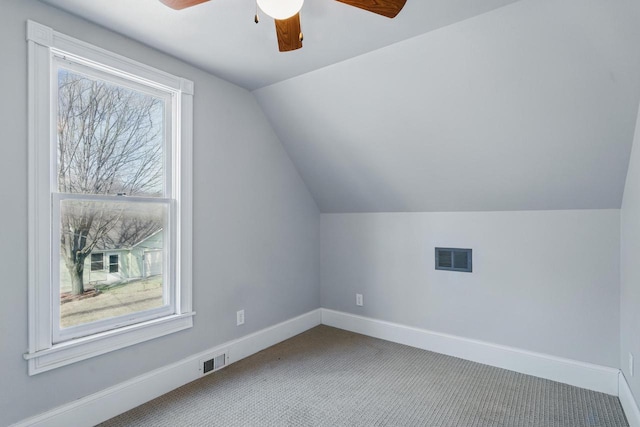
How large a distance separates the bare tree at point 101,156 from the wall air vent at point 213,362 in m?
1.04

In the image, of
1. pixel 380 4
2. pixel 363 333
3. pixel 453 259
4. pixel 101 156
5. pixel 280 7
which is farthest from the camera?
pixel 363 333

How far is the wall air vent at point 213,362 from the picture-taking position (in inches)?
106

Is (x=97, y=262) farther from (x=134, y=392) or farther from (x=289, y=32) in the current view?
(x=289, y=32)

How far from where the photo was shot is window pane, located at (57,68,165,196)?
2.05 m

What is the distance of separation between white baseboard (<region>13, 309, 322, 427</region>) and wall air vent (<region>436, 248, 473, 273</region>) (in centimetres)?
169

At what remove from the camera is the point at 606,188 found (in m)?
2.38

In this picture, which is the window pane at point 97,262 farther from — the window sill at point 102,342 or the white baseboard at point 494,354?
the white baseboard at point 494,354

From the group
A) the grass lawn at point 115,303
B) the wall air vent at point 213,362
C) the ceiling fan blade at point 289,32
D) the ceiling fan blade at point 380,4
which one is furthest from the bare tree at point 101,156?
the ceiling fan blade at point 380,4

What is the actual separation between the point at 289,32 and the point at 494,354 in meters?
2.75

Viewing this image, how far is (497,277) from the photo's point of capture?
2898 mm

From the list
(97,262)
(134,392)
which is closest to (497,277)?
(134,392)

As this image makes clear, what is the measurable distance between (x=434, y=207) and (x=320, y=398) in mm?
1805

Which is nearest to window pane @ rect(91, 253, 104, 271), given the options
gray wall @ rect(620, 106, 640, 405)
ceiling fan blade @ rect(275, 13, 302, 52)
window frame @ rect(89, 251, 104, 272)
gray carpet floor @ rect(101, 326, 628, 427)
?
window frame @ rect(89, 251, 104, 272)

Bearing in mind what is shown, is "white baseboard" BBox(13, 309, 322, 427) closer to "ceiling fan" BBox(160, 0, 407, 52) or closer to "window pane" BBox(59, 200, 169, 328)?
"window pane" BBox(59, 200, 169, 328)
